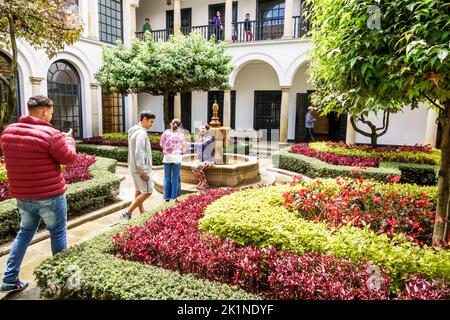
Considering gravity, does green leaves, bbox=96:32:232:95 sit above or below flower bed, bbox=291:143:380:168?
above

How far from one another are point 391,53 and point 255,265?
2.06 meters

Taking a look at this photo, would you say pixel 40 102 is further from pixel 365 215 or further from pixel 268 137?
pixel 268 137

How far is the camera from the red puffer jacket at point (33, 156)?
2834mm

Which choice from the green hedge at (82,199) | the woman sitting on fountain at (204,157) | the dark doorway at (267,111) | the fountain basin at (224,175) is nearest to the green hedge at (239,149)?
the dark doorway at (267,111)

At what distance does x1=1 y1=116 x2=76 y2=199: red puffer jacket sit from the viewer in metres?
2.83

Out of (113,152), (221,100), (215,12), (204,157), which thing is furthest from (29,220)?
(215,12)

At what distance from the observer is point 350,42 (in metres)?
2.90

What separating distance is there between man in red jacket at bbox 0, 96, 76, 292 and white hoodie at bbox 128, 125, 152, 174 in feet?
5.54

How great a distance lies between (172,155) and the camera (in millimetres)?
5781

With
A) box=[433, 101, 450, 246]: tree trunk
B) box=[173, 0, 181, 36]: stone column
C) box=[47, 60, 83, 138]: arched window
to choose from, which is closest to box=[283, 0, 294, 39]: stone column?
box=[173, 0, 181, 36]: stone column

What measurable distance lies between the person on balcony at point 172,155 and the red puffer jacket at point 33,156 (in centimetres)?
284

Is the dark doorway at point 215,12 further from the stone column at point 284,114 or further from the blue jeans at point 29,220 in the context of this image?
the blue jeans at point 29,220

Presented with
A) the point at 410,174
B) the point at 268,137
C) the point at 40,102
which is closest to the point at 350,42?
the point at 40,102

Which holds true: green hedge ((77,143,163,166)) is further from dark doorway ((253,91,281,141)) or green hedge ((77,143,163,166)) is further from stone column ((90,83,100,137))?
dark doorway ((253,91,281,141))
